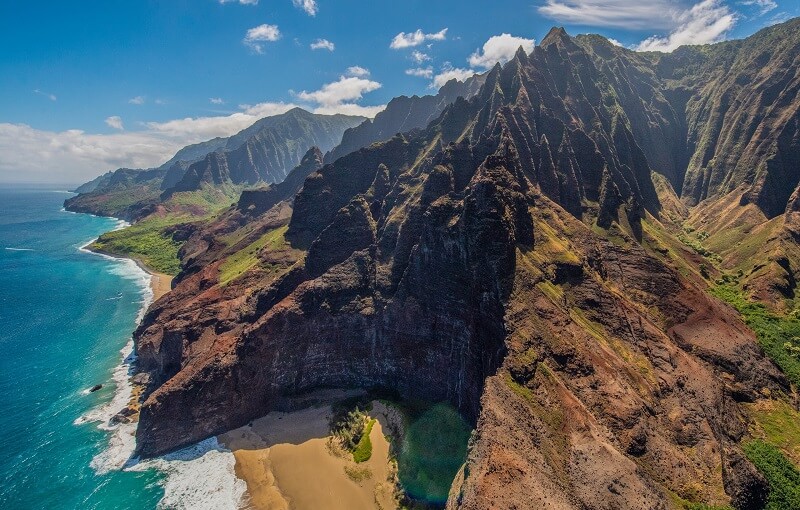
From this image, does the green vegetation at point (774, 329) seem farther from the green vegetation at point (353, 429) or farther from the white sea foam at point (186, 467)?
the white sea foam at point (186, 467)

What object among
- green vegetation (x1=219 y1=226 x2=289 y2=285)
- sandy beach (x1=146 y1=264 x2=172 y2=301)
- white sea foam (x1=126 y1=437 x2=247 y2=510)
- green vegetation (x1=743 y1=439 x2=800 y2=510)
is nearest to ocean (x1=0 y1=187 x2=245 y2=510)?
white sea foam (x1=126 y1=437 x2=247 y2=510)

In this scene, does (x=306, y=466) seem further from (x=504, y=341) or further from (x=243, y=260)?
(x=243, y=260)

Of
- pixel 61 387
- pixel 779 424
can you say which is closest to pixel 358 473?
pixel 779 424

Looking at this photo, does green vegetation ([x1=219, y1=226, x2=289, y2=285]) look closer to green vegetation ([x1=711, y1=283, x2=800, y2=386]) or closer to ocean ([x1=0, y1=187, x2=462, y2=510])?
ocean ([x1=0, y1=187, x2=462, y2=510])

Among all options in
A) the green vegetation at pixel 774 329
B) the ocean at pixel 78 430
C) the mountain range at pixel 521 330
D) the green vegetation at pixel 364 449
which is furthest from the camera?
the green vegetation at pixel 774 329

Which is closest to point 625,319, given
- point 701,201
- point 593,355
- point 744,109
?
point 593,355

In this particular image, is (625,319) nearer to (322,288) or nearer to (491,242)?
(491,242)

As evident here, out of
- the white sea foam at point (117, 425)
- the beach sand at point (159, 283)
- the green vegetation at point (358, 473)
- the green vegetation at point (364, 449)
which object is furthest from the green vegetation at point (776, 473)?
the beach sand at point (159, 283)
